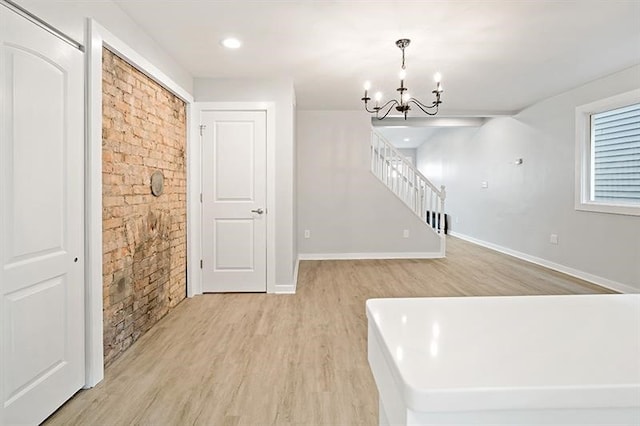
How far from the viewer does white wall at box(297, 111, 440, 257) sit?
6.25m

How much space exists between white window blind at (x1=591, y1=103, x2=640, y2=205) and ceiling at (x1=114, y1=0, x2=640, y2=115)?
0.55 meters

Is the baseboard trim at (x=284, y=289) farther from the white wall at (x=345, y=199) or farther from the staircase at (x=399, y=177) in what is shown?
the staircase at (x=399, y=177)

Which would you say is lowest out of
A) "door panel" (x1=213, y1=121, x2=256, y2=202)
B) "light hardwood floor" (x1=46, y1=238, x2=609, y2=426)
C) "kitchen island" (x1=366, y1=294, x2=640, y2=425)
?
"light hardwood floor" (x1=46, y1=238, x2=609, y2=426)

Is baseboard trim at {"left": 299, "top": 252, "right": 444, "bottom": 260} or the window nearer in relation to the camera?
the window

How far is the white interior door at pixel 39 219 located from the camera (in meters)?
1.62

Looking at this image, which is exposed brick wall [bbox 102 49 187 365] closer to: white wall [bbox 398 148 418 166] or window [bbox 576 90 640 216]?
window [bbox 576 90 640 216]

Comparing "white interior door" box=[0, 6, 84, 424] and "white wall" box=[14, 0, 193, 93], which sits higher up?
"white wall" box=[14, 0, 193, 93]

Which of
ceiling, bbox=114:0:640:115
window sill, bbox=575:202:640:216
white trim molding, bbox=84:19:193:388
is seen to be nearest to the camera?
white trim molding, bbox=84:19:193:388

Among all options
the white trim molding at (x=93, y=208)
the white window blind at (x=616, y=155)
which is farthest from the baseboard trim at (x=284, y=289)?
the white window blind at (x=616, y=155)

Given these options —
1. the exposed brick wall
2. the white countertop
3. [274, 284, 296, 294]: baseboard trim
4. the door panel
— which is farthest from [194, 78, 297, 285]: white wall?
the white countertop

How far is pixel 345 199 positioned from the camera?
20.8 ft

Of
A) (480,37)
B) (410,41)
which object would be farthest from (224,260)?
(480,37)

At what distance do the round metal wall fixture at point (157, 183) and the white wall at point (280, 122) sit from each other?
1258mm

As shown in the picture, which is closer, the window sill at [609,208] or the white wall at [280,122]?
the window sill at [609,208]
